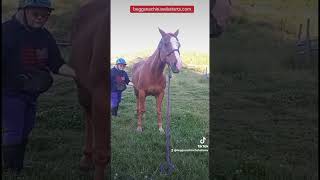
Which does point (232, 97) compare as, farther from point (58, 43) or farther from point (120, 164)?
point (58, 43)

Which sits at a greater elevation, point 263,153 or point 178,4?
point 178,4

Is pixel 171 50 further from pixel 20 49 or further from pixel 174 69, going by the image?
pixel 20 49

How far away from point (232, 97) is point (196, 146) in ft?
2.07

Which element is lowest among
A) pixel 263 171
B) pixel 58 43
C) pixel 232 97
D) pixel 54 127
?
pixel 263 171

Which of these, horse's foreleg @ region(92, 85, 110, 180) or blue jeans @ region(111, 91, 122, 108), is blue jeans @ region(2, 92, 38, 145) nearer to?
horse's foreleg @ region(92, 85, 110, 180)

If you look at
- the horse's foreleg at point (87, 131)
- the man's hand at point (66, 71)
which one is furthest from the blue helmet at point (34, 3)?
the horse's foreleg at point (87, 131)

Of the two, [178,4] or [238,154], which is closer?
[178,4]

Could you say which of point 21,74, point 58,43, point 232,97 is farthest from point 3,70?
point 232,97

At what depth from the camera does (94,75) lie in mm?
4926

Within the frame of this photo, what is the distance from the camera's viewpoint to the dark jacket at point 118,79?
4.89m

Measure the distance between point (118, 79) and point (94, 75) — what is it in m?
0.24

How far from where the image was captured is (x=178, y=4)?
4.77m

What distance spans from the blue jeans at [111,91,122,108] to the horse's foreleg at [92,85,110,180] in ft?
0.17

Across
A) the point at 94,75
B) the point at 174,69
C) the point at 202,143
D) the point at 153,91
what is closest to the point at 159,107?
the point at 153,91
